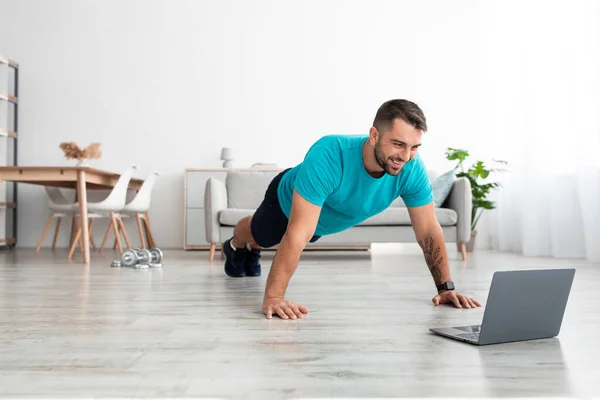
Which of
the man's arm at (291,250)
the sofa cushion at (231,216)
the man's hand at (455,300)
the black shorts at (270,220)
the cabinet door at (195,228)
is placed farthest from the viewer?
the cabinet door at (195,228)

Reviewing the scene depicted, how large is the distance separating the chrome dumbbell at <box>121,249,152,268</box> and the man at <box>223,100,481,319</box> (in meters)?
1.68

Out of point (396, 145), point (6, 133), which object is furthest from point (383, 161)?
point (6, 133)

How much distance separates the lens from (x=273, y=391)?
1122 millimetres

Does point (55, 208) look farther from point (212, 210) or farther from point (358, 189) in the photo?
point (358, 189)

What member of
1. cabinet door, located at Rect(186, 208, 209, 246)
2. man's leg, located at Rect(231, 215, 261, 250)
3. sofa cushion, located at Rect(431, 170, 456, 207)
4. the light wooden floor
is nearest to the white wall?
cabinet door, located at Rect(186, 208, 209, 246)

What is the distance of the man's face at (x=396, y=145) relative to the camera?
1.83m

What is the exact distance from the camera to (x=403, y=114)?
1.83m

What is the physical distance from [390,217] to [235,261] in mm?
1721

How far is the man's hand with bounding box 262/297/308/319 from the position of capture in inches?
74.9

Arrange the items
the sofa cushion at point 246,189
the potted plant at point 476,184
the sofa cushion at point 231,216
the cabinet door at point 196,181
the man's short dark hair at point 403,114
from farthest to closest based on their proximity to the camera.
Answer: the cabinet door at point 196,181, the potted plant at point 476,184, the sofa cushion at point 246,189, the sofa cushion at point 231,216, the man's short dark hair at point 403,114

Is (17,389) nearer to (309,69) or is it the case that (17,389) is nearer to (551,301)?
(551,301)

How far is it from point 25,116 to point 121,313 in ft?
Answer: 17.0

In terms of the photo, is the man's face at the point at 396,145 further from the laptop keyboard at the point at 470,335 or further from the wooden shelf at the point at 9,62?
Result: the wooden shelf at the point at 9,62

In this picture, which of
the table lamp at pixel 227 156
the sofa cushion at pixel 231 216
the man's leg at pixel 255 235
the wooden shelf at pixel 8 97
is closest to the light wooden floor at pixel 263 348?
the man's leg at pixel 255 235
